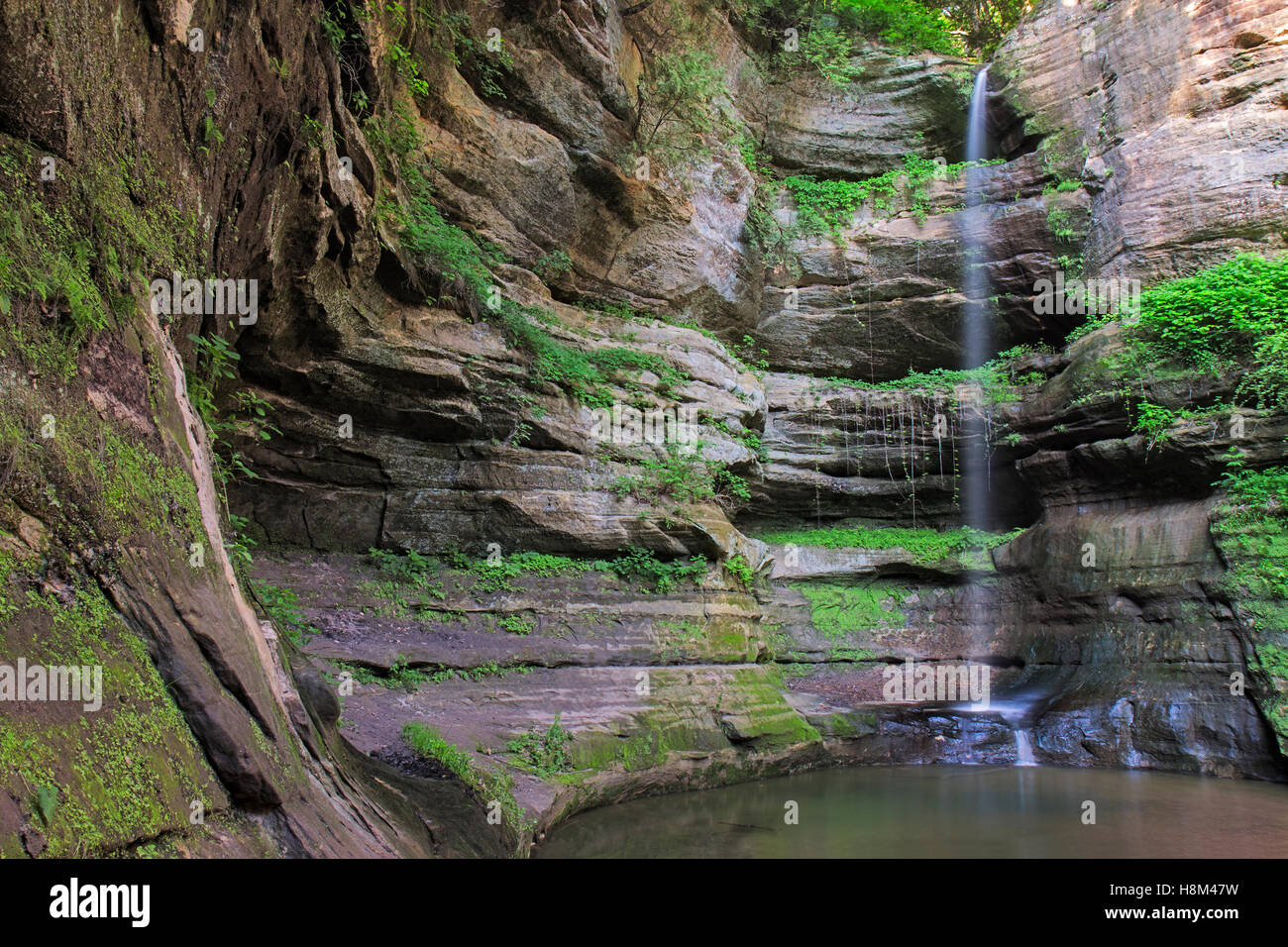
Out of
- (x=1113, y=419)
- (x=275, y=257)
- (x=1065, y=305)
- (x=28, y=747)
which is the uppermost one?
(x=1065, y=305)

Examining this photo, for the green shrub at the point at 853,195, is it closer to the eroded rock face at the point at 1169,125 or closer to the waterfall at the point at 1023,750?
the eroded rock face at the point at 1169,125

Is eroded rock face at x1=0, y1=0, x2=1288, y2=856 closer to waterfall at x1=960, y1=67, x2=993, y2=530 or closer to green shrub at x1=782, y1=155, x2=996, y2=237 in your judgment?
waterfall at x1=960, y1=67, x2=993, y2=530

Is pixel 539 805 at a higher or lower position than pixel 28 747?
lower

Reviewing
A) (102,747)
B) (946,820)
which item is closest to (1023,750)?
(946,820)

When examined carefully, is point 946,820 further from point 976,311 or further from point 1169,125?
point 1169,125

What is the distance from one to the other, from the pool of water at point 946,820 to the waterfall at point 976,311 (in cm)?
770

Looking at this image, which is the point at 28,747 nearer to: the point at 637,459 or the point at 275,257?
the point at 275,257

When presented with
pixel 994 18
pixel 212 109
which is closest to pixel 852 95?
pixel 994 18

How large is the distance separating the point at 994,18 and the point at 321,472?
80.0 ft

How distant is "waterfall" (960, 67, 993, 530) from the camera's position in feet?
53.3

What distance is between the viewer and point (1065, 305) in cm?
1628

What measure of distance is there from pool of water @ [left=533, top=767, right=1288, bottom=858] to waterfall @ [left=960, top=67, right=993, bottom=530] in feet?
25.3

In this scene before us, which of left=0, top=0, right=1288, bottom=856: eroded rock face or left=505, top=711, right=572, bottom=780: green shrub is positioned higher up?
left=0, top=0, right=1288, bottom=856: eroded rock face

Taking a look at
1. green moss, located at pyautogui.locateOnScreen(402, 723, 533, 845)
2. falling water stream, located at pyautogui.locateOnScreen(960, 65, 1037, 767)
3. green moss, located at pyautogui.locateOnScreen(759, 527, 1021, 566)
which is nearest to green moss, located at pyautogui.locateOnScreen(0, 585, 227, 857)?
green moss, located at pyautogui.locateOnScreen(402, 723, 533, 845)
